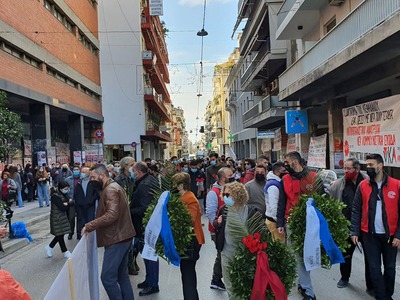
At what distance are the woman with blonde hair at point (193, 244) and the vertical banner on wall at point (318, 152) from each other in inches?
432

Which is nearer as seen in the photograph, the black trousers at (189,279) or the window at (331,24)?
the black trousers at (189,279)

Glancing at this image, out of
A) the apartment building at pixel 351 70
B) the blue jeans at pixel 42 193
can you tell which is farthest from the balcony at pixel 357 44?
the blue jeans at pixel 42 193

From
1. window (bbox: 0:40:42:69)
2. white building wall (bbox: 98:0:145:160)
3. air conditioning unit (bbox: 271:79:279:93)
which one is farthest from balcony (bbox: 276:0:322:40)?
white building wall (bbox: 98:0:145:160)

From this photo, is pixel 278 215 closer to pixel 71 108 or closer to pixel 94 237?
pixel 94 237

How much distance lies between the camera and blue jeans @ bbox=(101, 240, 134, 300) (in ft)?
14.4

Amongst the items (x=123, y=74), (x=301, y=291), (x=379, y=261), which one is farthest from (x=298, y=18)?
(x=123, y=74)

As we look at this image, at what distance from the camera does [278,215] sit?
5.21 m

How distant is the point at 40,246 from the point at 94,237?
5.39m

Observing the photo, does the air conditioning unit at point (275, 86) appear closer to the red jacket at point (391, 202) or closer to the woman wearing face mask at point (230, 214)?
the red jacket at point (391, 202)

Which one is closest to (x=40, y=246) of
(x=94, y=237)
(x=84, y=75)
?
(x=94, y=237)

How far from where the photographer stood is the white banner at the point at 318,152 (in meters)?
14.9

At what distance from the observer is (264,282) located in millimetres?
3752

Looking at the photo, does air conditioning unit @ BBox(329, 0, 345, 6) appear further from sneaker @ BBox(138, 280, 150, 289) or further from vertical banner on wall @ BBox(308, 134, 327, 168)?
sneaker @ BBox(138, 280, 150, 289)

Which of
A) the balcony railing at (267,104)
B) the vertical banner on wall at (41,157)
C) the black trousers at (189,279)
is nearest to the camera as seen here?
the black trousers at (189,279)
